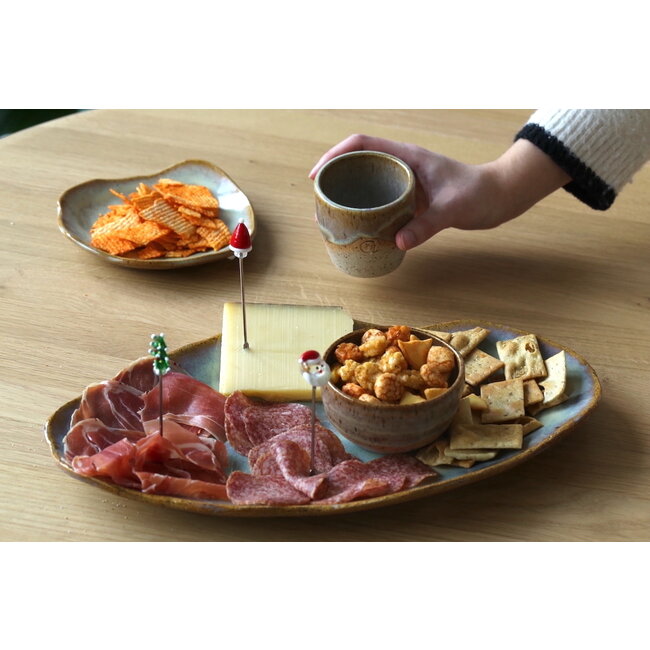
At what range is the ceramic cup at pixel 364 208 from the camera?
5.02 ft

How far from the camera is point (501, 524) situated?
126 cm

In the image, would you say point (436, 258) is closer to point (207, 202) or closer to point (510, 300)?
point (510, 300)

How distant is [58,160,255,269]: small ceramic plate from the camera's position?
5.56 ft

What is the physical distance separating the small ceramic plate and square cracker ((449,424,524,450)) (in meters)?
0.63

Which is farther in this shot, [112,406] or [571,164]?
[571,164]

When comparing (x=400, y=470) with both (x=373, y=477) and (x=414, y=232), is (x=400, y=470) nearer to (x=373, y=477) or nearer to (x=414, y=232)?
(x=373, y=477)

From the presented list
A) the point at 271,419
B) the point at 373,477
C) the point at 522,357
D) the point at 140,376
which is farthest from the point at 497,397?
the point at 140,376

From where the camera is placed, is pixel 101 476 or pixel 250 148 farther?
pixel 250 148

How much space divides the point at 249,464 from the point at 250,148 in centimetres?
96

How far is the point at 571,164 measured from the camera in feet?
5.53

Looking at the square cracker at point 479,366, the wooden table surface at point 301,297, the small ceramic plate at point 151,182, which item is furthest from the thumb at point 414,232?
the small ceramic plate at point 151,182

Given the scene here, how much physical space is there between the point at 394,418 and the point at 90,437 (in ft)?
1.44

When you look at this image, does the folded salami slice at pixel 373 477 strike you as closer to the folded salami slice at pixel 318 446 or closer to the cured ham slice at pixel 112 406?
the folded salami slice at pixel 318 446

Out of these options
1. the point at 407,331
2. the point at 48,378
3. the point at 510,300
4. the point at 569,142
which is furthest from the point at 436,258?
the point at 48,378
